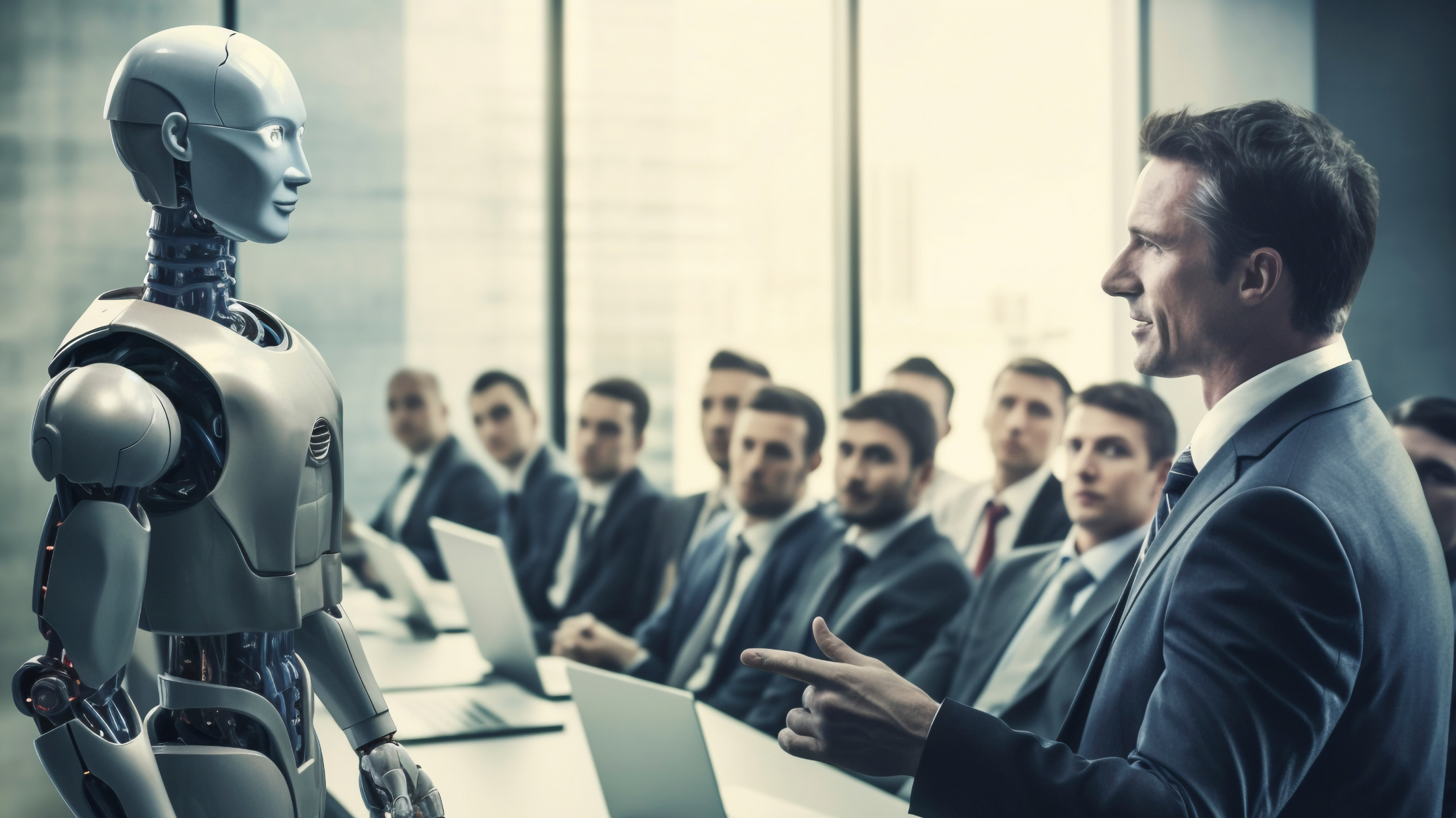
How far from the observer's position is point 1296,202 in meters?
1.02

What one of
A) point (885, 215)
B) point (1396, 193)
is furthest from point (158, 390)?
point (885, 215)

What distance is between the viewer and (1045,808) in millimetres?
933

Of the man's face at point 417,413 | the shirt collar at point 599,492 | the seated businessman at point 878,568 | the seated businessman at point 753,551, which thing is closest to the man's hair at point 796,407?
the seated businessman at point 753,551

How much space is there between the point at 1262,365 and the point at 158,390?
1.08 metres

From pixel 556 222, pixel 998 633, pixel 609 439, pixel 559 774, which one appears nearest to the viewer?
pixel 559 774

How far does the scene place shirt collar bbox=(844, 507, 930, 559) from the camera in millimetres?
2641

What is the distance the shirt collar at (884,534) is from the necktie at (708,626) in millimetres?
504

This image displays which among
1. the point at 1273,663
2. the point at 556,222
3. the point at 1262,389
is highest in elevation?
the point at 556,222

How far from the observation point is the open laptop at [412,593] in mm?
3588

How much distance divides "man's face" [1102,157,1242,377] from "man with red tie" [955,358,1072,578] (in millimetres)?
1819

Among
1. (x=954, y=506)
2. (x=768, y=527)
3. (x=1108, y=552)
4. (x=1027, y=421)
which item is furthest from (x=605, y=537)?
(x=1108, y=552)

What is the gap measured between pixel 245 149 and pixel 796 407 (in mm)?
2041

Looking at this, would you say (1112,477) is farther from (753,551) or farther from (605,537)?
(605,537)

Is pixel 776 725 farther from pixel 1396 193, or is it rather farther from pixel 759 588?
pixel 1396 193
